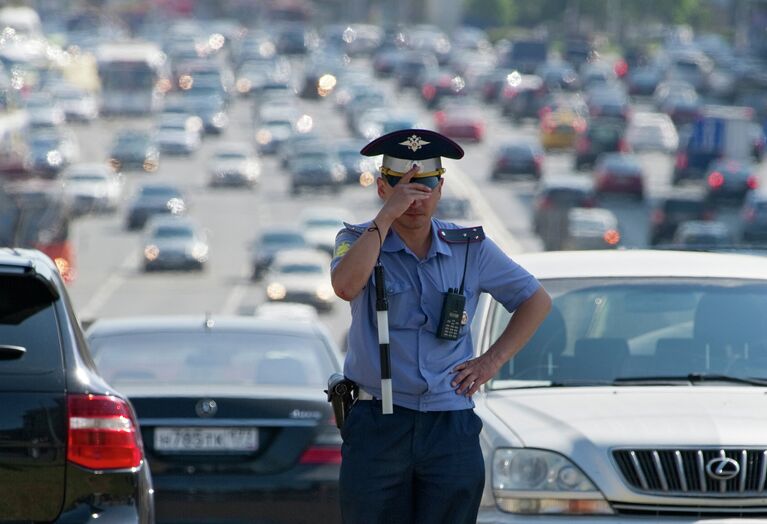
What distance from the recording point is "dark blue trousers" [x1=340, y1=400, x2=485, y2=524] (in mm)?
5641

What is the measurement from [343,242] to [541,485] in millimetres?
1370

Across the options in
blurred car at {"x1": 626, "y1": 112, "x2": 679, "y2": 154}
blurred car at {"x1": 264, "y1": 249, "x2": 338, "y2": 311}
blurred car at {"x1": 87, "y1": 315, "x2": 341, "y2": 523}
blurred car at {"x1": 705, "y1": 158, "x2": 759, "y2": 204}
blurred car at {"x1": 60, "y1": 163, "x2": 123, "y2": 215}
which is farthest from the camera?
blurred car at {"x1": 626, "y1": 112, "x2": 679, "y2": 154}

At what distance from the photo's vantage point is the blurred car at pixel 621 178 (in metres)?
70.2

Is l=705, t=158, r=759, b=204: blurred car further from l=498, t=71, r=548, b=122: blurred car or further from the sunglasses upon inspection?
the sunglasses

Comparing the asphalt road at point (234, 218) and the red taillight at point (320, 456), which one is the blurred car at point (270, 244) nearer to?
the asphalt road at point (234, 218)

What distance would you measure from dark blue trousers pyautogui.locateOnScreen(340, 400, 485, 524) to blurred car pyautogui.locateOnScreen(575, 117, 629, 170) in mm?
74886

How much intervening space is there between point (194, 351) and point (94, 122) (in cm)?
9168

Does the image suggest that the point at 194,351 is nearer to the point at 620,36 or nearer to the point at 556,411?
the point at 556,411

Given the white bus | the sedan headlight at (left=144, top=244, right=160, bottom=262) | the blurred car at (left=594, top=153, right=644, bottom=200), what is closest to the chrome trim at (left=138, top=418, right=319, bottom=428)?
the sedan headlight at (left=144, top=244, right=160, bottom=262)

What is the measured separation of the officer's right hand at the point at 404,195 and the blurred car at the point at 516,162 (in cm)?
6992

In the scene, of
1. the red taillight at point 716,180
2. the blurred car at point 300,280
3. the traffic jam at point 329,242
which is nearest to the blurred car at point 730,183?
the red taillight at point 716,180

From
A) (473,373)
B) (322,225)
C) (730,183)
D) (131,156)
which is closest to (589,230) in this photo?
(322,225)

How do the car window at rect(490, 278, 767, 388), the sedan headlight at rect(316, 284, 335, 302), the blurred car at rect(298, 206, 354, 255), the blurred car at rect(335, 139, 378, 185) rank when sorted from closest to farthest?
the car window at rect(490, 278, 767, 388), the sedan headlight at rect(316, 284, 335, 302), the blurred car at rect(298, 206, 354, 255), the blurred car at rect(335, 139, 378, 185)

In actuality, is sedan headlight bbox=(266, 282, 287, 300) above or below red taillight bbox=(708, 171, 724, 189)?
above
